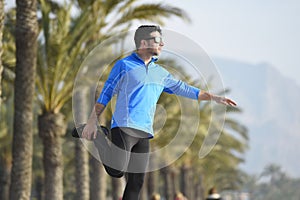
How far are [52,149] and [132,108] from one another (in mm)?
14685

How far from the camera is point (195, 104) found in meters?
4.91

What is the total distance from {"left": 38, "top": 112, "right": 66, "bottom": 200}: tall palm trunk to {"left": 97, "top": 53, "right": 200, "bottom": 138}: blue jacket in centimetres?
1415

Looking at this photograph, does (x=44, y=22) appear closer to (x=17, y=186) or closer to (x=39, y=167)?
(x=17, y=186)

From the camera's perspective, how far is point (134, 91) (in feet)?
14.9

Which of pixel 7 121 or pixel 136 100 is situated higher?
pixel 7 121

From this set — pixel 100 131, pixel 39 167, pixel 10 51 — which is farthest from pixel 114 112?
pixel 39 167

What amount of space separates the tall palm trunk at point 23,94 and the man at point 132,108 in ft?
36.3

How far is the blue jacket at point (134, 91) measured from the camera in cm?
454

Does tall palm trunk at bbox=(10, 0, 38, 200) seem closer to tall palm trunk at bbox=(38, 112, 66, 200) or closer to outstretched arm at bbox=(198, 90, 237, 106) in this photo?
tall palm trunk at bbox=(38, 112, 66, 200)

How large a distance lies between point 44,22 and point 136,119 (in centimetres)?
1353

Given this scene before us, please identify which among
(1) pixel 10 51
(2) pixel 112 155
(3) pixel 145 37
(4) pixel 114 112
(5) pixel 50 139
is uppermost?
(1) pixel 10 51

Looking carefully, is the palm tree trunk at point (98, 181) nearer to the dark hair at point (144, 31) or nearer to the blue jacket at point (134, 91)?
the blue jacket at point (134, 91)

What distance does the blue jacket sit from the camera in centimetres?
454

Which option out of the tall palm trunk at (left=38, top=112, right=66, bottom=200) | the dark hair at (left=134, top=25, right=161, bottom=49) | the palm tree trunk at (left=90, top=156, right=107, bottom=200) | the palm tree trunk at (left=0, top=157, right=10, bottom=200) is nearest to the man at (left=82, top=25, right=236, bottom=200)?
the dark hair at (left=134, top=25, right=161, bottom=49)
